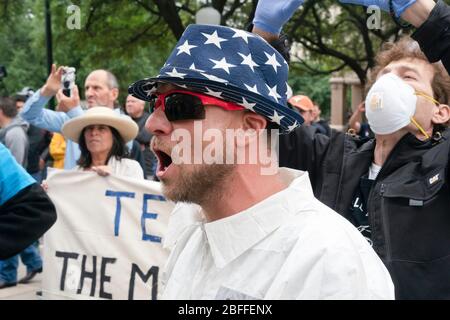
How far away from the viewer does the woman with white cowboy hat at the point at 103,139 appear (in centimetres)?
538

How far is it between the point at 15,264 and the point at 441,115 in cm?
505

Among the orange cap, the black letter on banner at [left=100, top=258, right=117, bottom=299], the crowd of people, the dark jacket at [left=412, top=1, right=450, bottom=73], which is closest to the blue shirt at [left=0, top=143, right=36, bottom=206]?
the crowd of people

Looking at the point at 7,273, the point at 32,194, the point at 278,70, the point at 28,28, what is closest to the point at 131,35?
the point at 7,273

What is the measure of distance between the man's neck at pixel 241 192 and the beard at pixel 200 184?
13mm

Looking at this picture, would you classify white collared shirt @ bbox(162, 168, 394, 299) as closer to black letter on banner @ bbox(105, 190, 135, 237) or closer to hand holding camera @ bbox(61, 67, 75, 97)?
black letter on banner @ bbox(105, 190, 135, 237)

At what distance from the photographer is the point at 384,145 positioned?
302cm

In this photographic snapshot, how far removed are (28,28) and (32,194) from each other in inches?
1282

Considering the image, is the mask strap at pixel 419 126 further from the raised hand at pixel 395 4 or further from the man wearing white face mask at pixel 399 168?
the raised hand at pixel 395 4

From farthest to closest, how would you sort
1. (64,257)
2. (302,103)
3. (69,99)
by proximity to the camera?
(302,103) < (69,99) < (64,257)

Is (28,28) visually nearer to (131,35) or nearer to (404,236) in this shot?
(131,35)

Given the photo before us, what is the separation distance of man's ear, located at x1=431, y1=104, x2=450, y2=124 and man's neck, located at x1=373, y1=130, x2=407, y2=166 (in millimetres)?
185

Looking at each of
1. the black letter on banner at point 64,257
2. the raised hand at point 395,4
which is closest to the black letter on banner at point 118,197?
the black letter on banner at point 64,257

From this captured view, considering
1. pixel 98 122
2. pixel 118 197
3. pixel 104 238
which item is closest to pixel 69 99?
pixel 98 122

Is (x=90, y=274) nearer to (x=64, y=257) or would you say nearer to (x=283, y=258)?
(x=64, y=257)
